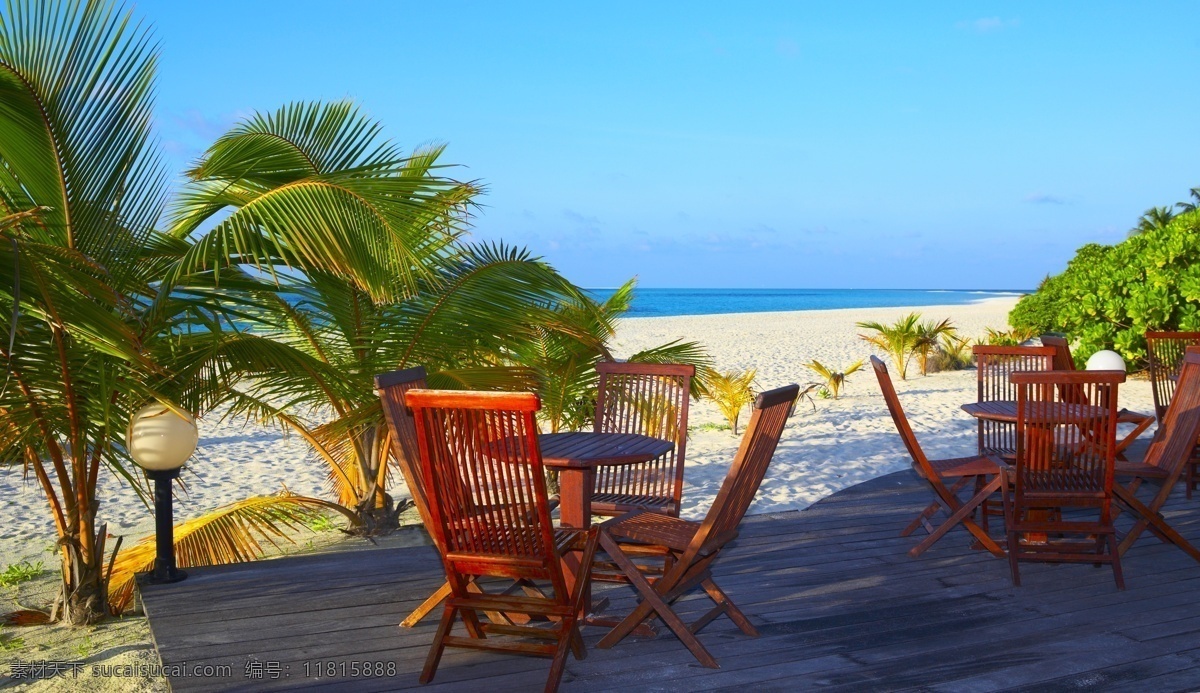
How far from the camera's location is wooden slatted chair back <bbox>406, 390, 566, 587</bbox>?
2.61m

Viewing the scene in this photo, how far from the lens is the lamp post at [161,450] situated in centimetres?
387

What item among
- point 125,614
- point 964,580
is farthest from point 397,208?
point 964,580

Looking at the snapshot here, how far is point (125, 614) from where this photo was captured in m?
4.57

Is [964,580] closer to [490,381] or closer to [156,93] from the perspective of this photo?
[490,381]

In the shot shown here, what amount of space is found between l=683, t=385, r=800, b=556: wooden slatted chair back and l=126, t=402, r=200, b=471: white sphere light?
225cm

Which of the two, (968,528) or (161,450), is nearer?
(161,450)

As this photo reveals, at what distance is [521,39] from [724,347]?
452 inches

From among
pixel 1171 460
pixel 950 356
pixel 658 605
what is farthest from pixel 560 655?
pixel 950 356

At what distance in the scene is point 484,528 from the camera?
2.88 meters

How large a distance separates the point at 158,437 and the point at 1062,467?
12.8ft

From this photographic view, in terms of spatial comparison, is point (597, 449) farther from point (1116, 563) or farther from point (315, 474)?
point (315, 474)

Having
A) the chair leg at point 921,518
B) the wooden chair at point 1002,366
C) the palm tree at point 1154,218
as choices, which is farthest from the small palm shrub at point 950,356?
the palm tree at point 1154,218

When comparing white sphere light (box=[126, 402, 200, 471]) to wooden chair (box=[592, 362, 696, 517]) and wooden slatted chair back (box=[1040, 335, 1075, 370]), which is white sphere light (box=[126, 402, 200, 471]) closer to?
wooden chair (box=[592, 362, 696, 517])

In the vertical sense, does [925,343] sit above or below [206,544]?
above
